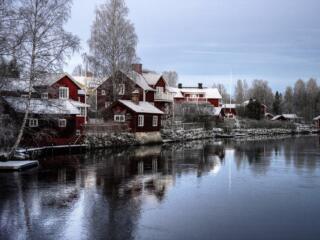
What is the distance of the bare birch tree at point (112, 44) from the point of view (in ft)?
140

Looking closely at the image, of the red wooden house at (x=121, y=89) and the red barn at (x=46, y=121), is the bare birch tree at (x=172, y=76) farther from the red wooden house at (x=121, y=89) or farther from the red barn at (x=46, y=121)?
the red barn at (x=46, y=121)

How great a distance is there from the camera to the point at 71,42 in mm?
24734

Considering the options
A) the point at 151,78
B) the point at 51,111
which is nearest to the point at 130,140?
the point at 51,111

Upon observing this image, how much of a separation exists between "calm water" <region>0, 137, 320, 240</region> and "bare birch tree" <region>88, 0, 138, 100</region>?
19.7 metres

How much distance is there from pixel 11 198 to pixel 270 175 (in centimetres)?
1254

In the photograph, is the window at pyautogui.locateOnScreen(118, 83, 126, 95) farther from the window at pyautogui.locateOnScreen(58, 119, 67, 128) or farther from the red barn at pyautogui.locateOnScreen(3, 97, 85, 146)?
the window at pyautogui.locateOnScreen(58, 119, 67, 128)

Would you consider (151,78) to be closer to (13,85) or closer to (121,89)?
(121,89)

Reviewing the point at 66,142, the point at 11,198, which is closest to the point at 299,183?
the point at 11,198

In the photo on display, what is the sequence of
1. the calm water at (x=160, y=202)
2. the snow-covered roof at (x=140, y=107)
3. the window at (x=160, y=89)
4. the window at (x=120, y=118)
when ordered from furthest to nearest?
1. the window at (x=160, y=89)
2. the window at (x=120, y=118)
3. the snow-covered roof at (x=140, y=107)
4. the calm water at (x=160, y=202)

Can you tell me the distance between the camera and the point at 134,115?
43594 millimetres

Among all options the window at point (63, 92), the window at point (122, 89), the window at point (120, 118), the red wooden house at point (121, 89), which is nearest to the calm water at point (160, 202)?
the window at point (63, 92)

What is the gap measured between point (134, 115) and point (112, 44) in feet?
24.5

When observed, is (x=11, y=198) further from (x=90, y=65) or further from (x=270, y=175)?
(x=90, y=65)

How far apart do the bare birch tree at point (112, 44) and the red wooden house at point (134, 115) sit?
2421 millimetres
